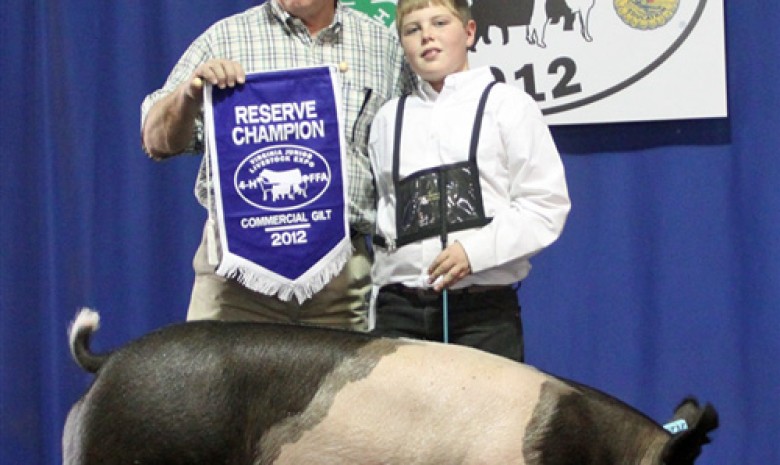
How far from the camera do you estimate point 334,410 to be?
4.70ft

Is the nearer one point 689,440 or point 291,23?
point 689,440

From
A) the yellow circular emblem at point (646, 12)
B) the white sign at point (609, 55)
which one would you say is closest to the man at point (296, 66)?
the white sign at point (609, 55)

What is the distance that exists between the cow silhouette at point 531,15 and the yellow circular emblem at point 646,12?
0.08 metres

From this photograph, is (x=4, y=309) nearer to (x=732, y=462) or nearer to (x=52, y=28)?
(x=52, y=28)

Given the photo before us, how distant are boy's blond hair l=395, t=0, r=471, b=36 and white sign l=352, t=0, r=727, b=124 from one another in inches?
28.2

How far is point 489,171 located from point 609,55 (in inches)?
35.5

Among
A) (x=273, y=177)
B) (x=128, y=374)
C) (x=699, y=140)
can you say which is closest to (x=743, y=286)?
(x=699, y=140)

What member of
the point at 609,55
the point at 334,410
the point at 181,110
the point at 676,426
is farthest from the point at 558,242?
the point at 334,410

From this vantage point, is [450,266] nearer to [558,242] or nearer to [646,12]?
[558,242]

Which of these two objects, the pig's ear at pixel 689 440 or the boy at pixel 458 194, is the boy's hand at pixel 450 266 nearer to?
the boy at pixel 458 194

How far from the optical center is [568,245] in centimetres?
276

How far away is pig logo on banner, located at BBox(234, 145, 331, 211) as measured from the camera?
1921 millimetres

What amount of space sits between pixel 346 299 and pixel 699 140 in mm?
1103

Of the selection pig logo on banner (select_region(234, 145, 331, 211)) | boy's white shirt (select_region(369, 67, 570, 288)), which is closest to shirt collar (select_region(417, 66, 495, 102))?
boy's white shirt (select_region(369, 67, 570, 288))
